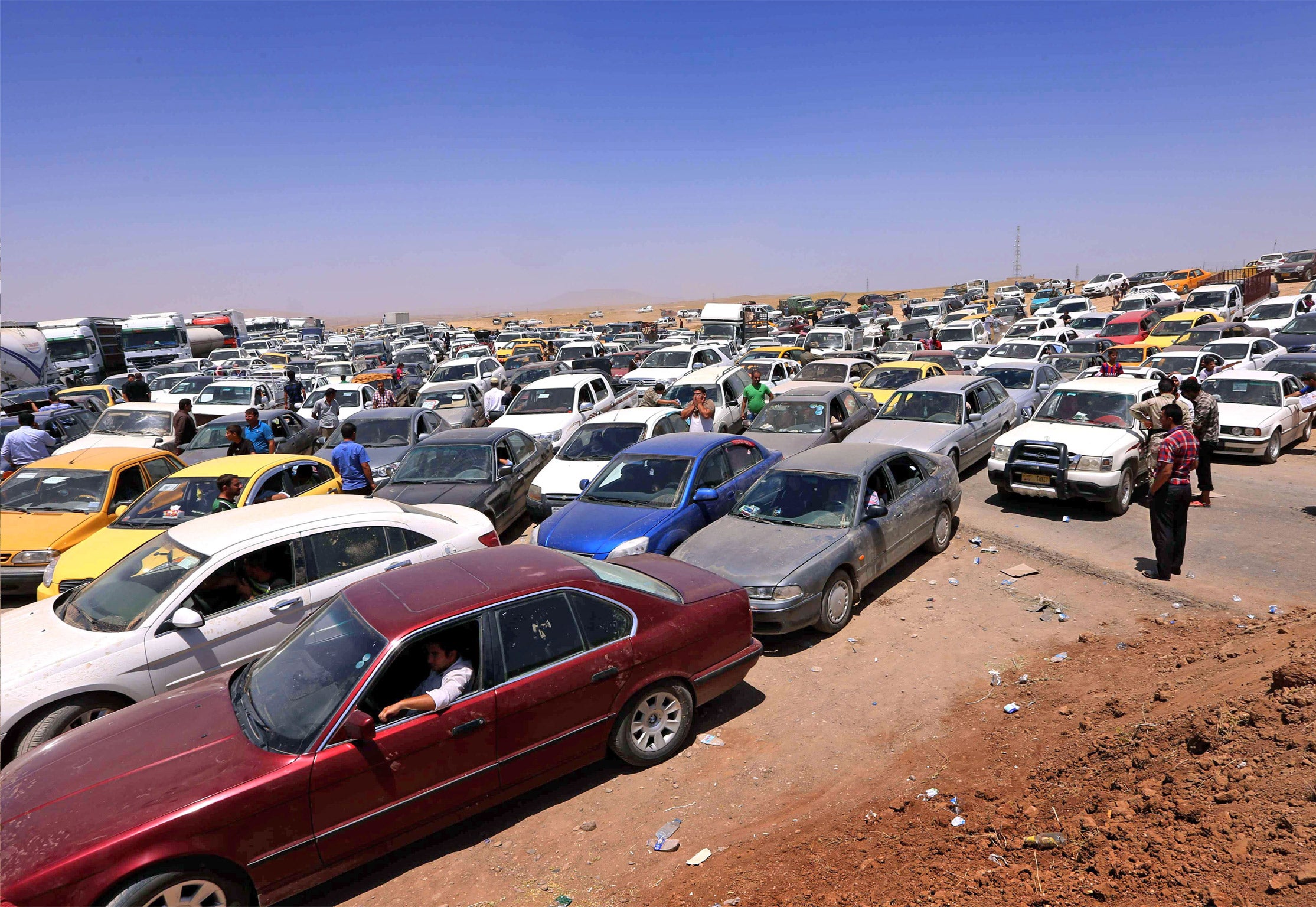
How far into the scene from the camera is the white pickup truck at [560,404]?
14578mm

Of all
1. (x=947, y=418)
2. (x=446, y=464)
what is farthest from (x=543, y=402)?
(x=947, y=418)

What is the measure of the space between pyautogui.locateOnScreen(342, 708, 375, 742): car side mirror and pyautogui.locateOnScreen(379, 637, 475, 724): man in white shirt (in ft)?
0.53

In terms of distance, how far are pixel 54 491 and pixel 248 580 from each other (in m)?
5.27

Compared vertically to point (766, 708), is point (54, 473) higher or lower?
higher

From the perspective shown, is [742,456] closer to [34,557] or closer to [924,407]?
[924,407]

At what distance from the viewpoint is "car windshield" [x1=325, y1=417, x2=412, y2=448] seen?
42.9 ft

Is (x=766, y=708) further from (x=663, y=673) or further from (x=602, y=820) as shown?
(x=602, y=820)

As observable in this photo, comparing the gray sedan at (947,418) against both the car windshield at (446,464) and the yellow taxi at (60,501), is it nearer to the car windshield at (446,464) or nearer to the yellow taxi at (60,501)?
the car windshield at (446,464)

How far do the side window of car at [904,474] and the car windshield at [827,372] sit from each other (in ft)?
31.3

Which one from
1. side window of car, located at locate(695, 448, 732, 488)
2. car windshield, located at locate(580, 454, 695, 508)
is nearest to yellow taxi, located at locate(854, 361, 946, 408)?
side window of car, located at locate(695, 448, 732, 488)

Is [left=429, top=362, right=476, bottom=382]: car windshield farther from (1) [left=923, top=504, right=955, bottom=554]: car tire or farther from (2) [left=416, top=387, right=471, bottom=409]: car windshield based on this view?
(1) [left=923, top=504, right=955, bottom=554]: car tire

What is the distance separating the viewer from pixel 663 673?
16.9 feet

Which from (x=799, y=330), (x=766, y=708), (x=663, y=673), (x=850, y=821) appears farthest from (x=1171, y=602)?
(x=799, y=330)

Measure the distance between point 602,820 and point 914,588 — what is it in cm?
490
